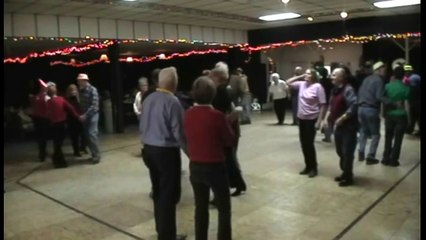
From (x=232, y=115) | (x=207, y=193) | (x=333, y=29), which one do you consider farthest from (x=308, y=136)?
(x=333, y=29)

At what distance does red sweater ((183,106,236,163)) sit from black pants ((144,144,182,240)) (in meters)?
0.23

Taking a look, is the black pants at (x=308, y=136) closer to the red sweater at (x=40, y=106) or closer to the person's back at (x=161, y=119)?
the person's back at (x=161, y=119)

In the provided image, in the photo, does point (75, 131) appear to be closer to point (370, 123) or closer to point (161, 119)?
point (161, 119)

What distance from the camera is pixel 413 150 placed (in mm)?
6500

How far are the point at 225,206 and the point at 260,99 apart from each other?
472cm

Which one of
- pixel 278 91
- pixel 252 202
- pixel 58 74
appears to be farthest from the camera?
pixel 58 74

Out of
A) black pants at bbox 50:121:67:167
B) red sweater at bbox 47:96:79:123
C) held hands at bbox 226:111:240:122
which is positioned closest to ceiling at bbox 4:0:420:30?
red sweater at bbox 47:96:79:123

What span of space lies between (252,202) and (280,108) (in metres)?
4.49

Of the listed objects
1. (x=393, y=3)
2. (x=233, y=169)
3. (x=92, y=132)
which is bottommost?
(x=233, y=169)

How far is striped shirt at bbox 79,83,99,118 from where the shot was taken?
653 centimetres

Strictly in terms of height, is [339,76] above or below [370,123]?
above

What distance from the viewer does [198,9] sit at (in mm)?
8023

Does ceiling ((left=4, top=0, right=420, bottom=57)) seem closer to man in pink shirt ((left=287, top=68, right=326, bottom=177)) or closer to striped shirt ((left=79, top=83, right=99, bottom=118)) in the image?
striped shirt ((left=79, top=83, right=99, bottom=118))

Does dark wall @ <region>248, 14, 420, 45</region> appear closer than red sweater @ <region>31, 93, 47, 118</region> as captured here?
No
